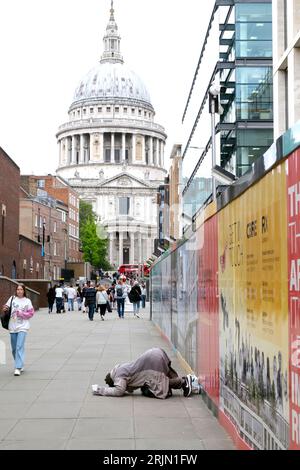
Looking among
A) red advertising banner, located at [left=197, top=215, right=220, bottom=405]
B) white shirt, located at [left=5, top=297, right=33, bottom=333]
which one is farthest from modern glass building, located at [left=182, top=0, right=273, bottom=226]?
red advertising banner, located at [left=197, top=215, right=220, bottom=405]

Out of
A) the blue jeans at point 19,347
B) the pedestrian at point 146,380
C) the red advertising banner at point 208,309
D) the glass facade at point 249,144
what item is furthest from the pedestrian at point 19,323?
the glass facade at point 249,144

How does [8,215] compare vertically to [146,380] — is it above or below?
above

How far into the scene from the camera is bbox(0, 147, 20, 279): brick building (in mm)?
39531

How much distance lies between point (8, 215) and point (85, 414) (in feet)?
108

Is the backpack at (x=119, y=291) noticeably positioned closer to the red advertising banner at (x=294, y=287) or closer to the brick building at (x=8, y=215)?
the brick building at (x=8, y=215)

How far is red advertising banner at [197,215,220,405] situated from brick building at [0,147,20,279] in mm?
29041

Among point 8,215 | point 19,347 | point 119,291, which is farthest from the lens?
point 8,215

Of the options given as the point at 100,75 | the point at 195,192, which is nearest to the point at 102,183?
the point at 100,75

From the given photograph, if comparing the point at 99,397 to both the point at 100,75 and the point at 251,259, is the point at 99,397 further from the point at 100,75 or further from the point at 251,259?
the point at 100,75

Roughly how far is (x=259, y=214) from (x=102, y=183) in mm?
161572

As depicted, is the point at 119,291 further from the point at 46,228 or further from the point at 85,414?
the point at 46,228

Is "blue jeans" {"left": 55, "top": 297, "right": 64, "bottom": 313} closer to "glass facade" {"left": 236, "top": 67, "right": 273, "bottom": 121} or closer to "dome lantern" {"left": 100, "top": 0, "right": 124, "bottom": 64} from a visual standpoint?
"glass facade" {"left": 236, "top": 67, "right": 273, "bottom": 121}

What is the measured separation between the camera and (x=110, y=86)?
181m

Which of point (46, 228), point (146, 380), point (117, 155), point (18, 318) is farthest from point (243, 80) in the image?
point (117, 155)
